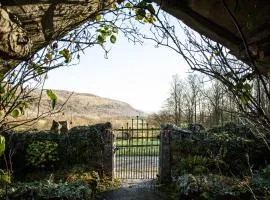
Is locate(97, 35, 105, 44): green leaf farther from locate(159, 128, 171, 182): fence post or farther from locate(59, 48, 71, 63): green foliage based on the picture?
locate(159, 128, 171, 182): fence post

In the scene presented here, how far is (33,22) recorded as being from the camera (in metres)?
1.82

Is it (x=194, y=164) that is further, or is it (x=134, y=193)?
(x=134, y=193)

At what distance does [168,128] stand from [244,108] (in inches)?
474

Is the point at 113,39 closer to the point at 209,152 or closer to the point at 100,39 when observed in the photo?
the point at 100,39

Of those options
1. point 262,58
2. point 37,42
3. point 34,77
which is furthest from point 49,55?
point 262,58

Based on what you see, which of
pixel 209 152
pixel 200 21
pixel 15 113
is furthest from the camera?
pixel 209 152

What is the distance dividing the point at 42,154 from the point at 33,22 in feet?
41.9

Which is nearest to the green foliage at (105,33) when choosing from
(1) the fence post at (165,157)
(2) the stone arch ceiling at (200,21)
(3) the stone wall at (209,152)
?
(2) the stone arch ceiling at (200,21)

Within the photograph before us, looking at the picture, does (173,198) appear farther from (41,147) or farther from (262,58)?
(262,58)

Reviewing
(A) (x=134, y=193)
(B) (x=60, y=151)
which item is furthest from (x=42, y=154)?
(A) (x=134, y=193)

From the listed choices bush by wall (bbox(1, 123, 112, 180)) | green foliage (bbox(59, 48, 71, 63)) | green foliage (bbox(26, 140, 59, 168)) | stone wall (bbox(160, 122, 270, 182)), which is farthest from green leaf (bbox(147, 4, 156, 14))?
green foliage (bbox(26, 140, 59, 168))

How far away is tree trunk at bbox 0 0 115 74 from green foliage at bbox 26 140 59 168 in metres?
12.4

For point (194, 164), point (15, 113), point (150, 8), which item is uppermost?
point (150, 8)

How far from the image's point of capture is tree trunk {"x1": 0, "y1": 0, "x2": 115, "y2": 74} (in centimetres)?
165
